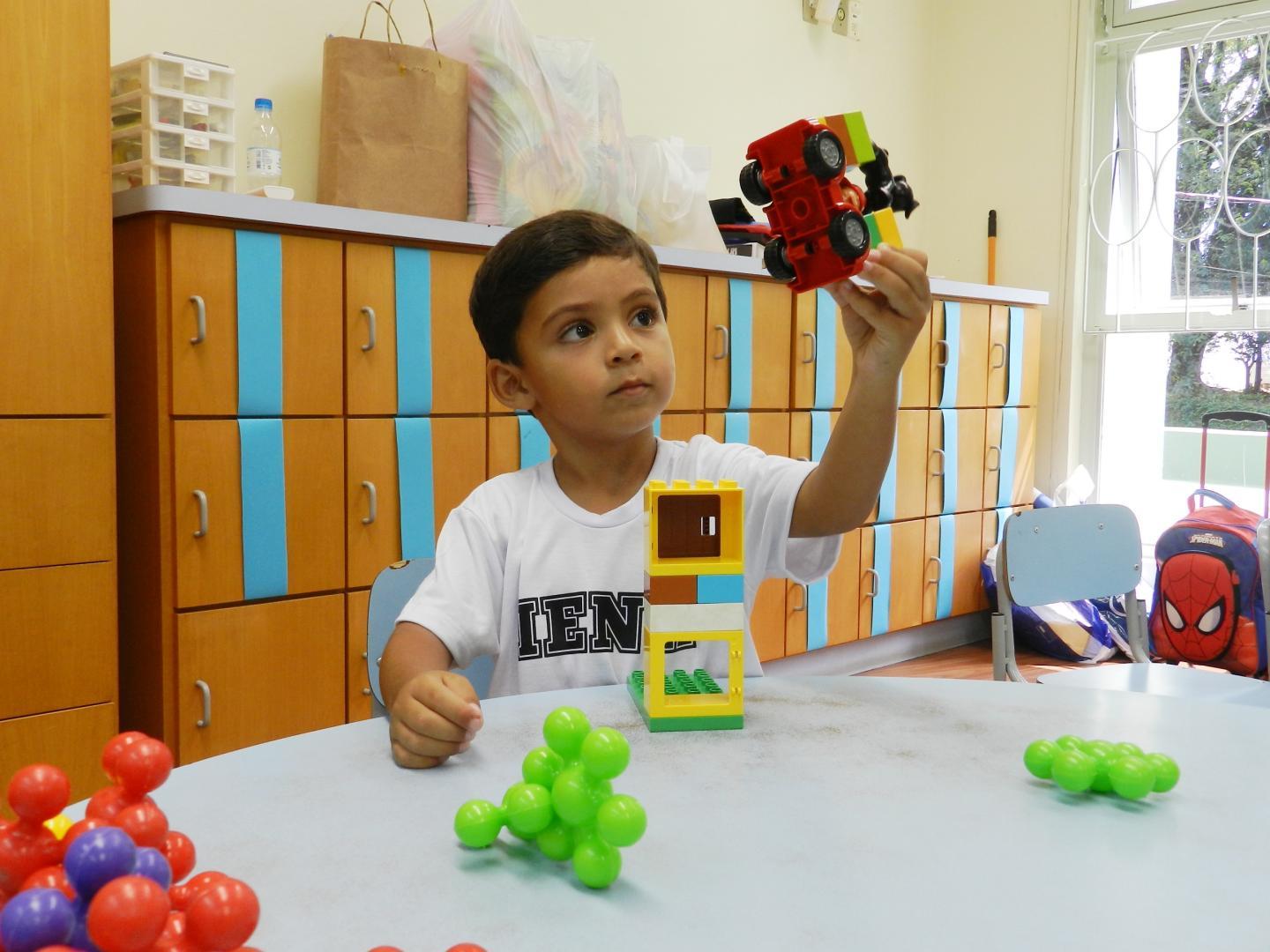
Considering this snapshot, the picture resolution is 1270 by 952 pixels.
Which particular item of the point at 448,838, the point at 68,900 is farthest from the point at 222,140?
the point at 68,900

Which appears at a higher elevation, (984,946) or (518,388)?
(518,388)

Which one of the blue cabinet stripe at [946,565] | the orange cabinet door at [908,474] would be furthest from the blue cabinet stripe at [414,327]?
the blue cabinet stripe at [946,565]

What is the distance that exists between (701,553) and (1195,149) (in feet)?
11.9

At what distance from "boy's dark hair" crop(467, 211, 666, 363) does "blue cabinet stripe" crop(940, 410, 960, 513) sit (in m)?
2.64

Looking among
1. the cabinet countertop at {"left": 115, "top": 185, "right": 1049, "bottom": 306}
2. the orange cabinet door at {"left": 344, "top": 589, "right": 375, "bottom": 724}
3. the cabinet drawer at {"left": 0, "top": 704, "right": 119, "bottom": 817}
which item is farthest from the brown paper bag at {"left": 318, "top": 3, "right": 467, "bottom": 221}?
the cabinet drawer at {"left": 0, "top": 704, "right": 119, "bottom": 817}

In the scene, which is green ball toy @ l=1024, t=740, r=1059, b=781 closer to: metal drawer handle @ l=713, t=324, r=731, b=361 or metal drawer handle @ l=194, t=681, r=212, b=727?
metal drawer handle @ l=194, t=681, r=212, b=727

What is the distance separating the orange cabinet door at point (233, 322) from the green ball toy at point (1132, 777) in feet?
5.95

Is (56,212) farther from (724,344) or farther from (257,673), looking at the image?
(724,344)

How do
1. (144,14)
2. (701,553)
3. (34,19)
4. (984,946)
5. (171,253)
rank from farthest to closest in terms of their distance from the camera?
(144,14) → (171,253) → (34,19) → (701,553) → (984,946)

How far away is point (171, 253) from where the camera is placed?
6.48ft

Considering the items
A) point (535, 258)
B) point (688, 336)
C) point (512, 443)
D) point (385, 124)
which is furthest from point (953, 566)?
point (535, 258)

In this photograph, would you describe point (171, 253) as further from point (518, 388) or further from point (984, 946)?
point (984, 946)

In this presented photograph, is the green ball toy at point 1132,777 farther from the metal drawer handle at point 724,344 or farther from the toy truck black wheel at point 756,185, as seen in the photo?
the metal drawer handle at point 724,344

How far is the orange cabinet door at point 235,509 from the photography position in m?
2.05
